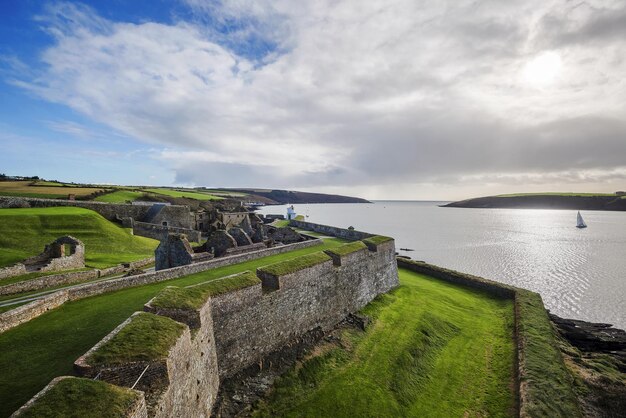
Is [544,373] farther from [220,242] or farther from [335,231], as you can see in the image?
[335,231]

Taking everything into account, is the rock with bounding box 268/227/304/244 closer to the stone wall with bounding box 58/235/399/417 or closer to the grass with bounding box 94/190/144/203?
the stone wall with bounding box 58/235/399/417

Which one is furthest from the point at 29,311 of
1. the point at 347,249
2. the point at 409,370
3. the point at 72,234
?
the point at 72,234

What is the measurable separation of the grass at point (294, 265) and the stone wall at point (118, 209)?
35.6m

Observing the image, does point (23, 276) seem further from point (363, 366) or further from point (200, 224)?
point (200, 224)

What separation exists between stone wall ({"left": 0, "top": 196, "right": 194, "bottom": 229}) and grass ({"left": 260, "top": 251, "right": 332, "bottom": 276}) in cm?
3565

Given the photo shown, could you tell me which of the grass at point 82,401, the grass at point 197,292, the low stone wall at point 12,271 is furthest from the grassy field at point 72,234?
the grass at point 82,401

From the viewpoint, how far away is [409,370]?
15.4 metres

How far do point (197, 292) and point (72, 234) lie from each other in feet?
94.0

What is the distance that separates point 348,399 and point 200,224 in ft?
161

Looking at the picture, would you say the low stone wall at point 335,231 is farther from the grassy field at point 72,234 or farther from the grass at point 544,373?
the grassy field at point 72,234

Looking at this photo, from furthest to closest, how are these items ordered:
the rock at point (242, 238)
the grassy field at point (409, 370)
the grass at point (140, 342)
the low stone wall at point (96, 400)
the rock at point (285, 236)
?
the rock at point (285, 236) → the rock at point (242, 238) → the grassy field at point (409, 370) → the grass at point (140, 342) → the low stone wall at point (96, 400)

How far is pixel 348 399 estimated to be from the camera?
42.5 feet

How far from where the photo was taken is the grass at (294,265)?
48.5 feet

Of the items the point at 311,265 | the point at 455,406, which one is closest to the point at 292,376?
the point at 311,265
